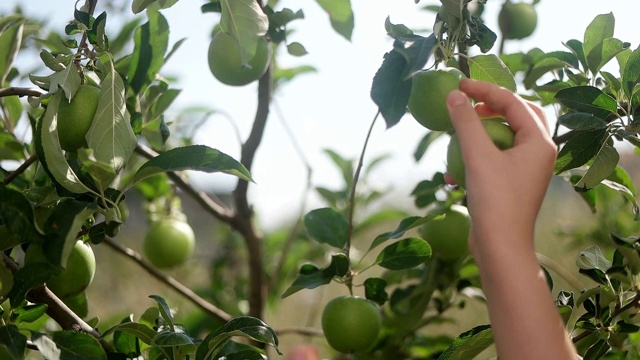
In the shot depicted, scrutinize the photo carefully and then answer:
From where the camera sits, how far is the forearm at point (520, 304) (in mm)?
503

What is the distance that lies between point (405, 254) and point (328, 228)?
0.11 metres

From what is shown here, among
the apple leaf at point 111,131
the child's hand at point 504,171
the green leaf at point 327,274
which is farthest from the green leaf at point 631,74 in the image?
the apple leaf at point 111,131

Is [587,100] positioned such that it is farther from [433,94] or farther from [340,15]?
[340,15]

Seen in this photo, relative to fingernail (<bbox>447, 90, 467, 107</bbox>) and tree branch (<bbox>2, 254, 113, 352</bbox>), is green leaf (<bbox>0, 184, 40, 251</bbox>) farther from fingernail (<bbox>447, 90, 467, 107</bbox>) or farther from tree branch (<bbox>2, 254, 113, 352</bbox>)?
fingernail (<bbox>447, 90, 467, 107</bbox>)

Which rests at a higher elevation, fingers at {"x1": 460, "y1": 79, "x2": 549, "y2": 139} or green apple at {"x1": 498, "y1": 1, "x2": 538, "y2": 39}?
fingers at {"x1": 460, "y1": 79, "x2": 549, "y2": 139}

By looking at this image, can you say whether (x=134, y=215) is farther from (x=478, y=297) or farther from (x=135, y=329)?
(x=135, y=329)

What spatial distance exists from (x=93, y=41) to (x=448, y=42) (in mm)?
341

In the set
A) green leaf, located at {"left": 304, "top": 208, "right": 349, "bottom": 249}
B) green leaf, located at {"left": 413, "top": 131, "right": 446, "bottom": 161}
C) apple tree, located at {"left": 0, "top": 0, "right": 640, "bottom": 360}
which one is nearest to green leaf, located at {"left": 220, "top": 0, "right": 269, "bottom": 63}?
apple tree, located at {"left": 0, "top": 0, "right": 640, "bottom": 360}

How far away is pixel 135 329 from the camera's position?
2.23 ft

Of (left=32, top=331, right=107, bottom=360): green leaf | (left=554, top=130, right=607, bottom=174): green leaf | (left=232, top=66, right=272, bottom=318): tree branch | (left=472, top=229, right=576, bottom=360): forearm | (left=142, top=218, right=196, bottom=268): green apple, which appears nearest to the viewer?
(left=472, top=229, right=576, bottom=360): forearm

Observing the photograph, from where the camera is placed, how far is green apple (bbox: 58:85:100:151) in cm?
66

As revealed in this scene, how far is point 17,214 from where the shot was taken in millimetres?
589

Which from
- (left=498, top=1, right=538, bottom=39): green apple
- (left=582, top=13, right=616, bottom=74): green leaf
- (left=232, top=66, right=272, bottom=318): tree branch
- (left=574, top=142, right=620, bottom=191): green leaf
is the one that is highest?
(left=582, top=13, right=616, bottom=74): green leaf

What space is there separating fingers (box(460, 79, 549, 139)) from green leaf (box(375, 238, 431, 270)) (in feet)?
0.91
